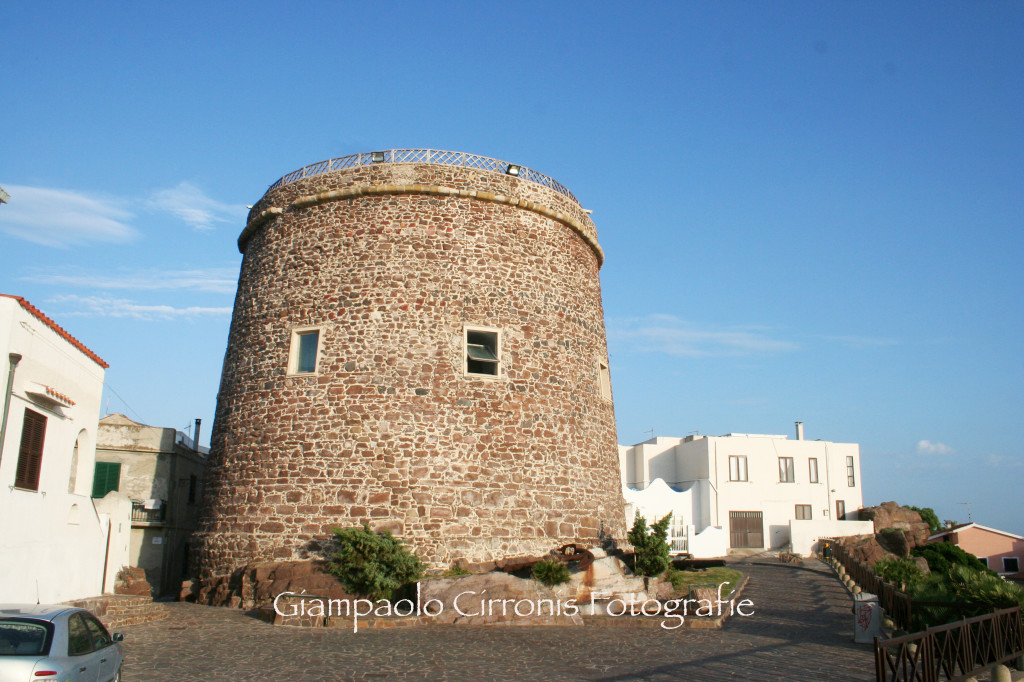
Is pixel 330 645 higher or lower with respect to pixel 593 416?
lower

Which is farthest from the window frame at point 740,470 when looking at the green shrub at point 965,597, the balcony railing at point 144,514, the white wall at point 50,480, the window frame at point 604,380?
the white wall at point 50,480

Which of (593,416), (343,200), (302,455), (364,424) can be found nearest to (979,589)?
(593,416)

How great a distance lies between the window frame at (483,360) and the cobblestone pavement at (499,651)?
546 centimetres

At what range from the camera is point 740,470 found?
38250mm

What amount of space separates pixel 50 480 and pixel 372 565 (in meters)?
6.00

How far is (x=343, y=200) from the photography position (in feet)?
56.7

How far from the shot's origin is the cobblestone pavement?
9.02 metres

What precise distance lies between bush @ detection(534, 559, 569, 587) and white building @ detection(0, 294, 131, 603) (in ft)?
28.2

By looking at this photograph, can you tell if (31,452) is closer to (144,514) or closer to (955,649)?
(144,514)

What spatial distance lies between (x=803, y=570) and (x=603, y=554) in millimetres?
12294

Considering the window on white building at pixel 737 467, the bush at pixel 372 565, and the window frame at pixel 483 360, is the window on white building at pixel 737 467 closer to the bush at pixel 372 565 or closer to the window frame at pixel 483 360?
the window frame at pixel 483 360

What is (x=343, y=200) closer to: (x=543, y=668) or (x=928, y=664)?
(x=543, y=668)

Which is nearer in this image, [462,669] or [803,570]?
[462,669]

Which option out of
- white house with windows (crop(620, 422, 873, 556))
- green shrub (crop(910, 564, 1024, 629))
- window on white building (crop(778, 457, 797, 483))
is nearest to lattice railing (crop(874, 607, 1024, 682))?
green shrub (crop(910, 564, 1024, 629))
